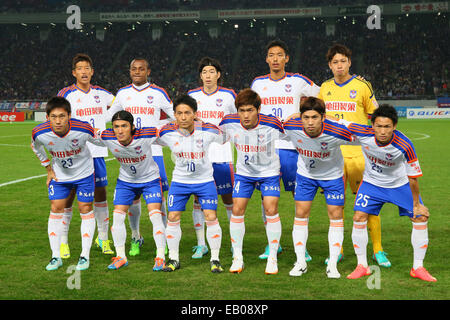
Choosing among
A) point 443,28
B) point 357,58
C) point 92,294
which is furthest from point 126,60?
point 92,294

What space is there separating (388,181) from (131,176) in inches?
112

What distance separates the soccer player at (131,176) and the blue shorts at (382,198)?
2219 millimetres

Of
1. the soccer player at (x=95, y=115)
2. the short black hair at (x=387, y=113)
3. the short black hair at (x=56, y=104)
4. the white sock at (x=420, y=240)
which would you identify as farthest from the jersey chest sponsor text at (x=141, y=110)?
the white sock at (x=420, y=240)

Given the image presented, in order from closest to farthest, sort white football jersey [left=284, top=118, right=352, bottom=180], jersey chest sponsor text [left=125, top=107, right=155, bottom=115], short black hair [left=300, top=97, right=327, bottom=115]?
short black hair [left=300, top=97, right=327, bottom=115], white football jersey [left=284, top=118, right=352, bottom=180], jersey chest sponsor text [left=125, top=107, right=155, bottom=115]

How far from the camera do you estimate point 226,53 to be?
160ft

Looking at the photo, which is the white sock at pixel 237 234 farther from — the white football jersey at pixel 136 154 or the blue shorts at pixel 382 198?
the blue shorts at pixel 382 198

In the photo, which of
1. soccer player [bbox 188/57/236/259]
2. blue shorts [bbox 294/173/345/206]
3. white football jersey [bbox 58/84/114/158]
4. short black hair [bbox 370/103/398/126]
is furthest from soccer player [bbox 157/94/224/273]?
short black hair [bbox 370/103/398/126]

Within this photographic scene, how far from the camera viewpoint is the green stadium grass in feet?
16.6

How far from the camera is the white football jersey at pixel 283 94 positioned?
6625 mm

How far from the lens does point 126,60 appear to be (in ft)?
163

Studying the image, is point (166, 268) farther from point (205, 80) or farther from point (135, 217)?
point (205, 80)

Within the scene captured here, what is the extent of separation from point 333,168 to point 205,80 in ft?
6.65

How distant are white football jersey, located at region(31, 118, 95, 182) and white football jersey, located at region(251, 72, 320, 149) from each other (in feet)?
6.97

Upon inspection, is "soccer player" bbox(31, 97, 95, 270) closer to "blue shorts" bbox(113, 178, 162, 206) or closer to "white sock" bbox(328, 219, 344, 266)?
"blue shorts" bbox(113, 178, 162, 206)
